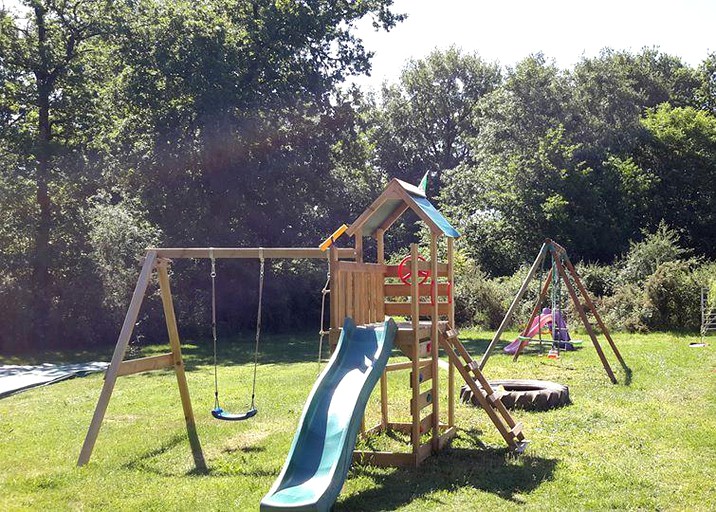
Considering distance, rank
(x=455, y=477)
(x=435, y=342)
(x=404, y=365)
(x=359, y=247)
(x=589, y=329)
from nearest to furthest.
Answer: (x=455, y=477), (x=435, y=342), (x=404, y=365), (x=359, y=247), (x=589, y=329)

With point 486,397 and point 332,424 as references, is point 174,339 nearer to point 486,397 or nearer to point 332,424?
point 332,424

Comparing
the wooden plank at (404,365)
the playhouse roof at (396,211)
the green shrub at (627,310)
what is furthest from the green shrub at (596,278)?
the wooden plank at (404,365)

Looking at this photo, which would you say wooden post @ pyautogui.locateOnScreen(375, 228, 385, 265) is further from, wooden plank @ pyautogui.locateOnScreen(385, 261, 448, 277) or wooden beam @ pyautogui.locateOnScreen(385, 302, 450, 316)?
wooden beam @ pyautogui.locateOnScreen(385, 302, 450, 316)

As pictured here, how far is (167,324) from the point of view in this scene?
830 centimetres

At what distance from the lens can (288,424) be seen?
29.5ft

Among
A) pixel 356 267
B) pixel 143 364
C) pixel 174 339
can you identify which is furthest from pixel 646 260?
pixel 143 364

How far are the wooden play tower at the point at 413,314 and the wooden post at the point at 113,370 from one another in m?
2.27

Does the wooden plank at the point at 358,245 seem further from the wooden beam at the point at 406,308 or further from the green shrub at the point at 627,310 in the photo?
the green shrub at the point at 627,310

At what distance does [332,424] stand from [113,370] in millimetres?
2908

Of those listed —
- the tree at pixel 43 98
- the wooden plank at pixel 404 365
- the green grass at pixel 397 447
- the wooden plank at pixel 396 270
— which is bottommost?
the green grass at pixel 397 447

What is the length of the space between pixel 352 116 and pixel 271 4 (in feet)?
16.3

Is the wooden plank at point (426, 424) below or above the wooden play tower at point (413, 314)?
below

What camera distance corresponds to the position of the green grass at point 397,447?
597 cm

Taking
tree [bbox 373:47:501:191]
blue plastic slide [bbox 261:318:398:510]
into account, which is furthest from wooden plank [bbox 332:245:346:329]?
tree [bbox 373:47:501:191]
